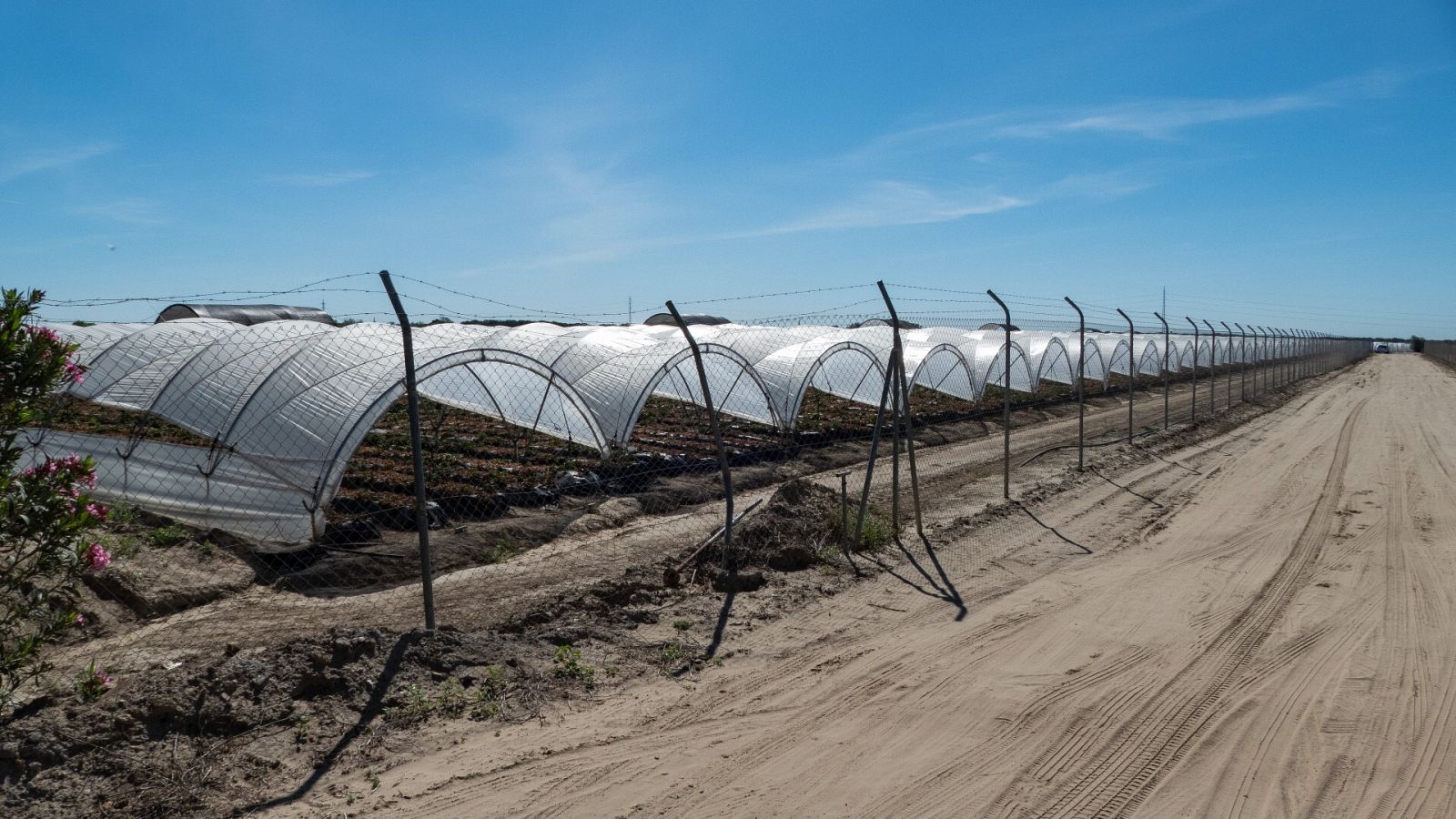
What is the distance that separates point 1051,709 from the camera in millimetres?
5477

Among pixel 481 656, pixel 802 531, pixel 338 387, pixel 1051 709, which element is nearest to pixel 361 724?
pixel 481 656

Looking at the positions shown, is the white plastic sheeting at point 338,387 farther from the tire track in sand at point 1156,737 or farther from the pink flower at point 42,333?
the tire track in sand at point 1156,737

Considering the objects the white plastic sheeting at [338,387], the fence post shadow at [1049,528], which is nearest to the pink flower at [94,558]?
the white plastic sheeting at [338,387]

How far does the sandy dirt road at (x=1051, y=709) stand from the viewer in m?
4.50

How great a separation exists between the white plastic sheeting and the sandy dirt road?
535cm

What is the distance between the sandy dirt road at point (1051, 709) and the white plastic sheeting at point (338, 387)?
17.6 ft

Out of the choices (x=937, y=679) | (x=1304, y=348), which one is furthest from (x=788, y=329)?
(x=1304, y=348)

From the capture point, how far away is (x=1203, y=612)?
7.35 meters

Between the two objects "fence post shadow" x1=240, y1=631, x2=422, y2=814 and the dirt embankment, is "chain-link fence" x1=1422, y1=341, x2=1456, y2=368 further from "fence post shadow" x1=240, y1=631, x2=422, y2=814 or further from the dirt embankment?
"fence post shadow" x1=240, y1=631, x2=422, y2=814

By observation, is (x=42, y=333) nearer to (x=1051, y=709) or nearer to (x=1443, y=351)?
(x=1051, y=709)

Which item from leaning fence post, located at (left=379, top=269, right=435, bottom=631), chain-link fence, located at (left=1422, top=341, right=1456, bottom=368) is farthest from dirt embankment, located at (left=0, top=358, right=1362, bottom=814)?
chain-link fence, located at (left=1422, top=341, right=1456, bottom=368)

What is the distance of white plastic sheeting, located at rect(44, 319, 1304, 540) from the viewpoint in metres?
9.85

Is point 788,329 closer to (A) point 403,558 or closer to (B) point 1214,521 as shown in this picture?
(B) point 1214,521

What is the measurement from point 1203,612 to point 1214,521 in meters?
4.21
